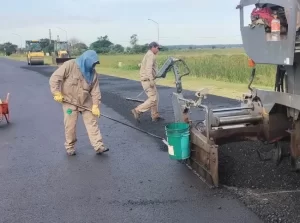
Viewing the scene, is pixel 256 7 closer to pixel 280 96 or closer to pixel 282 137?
pixel 280 96

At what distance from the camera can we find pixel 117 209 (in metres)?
4.57

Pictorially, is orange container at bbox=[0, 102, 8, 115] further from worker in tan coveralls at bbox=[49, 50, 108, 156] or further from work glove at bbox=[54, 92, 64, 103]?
work glove at bbox=[54, 92, 64, 103]

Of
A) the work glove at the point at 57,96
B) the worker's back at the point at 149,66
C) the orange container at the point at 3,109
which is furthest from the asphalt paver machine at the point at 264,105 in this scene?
the orange container at the point at 3,109

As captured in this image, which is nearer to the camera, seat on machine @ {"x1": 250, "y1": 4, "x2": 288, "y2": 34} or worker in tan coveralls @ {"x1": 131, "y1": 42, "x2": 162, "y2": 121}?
seat on machine @ {"x1": 250, "y1": 4, "x2": 288, "y2": 34}

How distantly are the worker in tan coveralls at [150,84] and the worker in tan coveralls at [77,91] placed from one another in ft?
8.77

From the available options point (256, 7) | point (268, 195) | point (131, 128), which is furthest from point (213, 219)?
point (131, 128)

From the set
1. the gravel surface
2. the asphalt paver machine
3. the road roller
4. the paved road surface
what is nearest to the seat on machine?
the asphalt paver machine

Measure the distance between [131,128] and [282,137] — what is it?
417cm

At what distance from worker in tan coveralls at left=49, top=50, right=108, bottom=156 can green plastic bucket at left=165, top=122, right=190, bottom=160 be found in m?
1.71

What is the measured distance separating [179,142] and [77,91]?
2.29 m

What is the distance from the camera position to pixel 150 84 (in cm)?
990

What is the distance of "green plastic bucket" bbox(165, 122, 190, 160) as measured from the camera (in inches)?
220

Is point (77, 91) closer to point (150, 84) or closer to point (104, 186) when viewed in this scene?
point (104, 186)

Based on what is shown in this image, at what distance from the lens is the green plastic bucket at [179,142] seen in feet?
18.4
